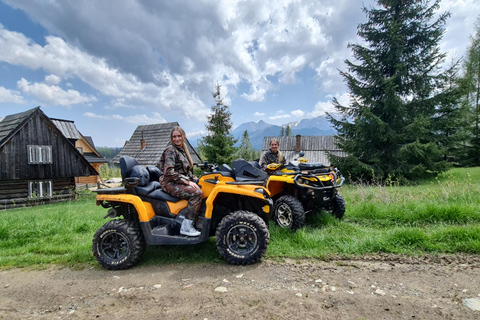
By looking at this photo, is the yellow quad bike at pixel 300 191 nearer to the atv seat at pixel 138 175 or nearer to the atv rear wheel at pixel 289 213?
the atv rear wheel at pixel 289 213

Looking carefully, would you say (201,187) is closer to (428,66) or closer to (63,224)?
(63,224)

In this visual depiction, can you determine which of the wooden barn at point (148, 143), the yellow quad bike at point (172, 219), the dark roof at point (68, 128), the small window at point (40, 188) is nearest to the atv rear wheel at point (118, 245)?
the yellow quad bike at point (172, 219)

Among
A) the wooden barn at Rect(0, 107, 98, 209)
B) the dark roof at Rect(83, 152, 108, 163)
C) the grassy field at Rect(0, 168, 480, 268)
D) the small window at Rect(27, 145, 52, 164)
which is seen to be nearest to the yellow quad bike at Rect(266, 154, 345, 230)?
the grassy field at Rect(0, 168, 480, 268)

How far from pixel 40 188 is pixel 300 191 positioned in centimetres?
2445

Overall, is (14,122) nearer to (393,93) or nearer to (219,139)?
(219,139)

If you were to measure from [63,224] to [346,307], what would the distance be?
262 inches

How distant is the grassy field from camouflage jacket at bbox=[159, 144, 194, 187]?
1269mm

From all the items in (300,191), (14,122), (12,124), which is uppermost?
(14,122)

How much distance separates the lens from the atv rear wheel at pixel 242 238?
12.0 ft

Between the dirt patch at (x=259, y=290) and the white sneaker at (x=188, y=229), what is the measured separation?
47 cm

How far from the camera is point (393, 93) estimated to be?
14.4 metres

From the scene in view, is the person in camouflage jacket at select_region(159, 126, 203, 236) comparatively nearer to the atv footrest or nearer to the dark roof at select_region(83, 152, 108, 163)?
the atv footrest

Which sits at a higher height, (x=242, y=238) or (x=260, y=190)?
(x=260, y=190)

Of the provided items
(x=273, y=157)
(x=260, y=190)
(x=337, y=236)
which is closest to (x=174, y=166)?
(x=260, y=190)
